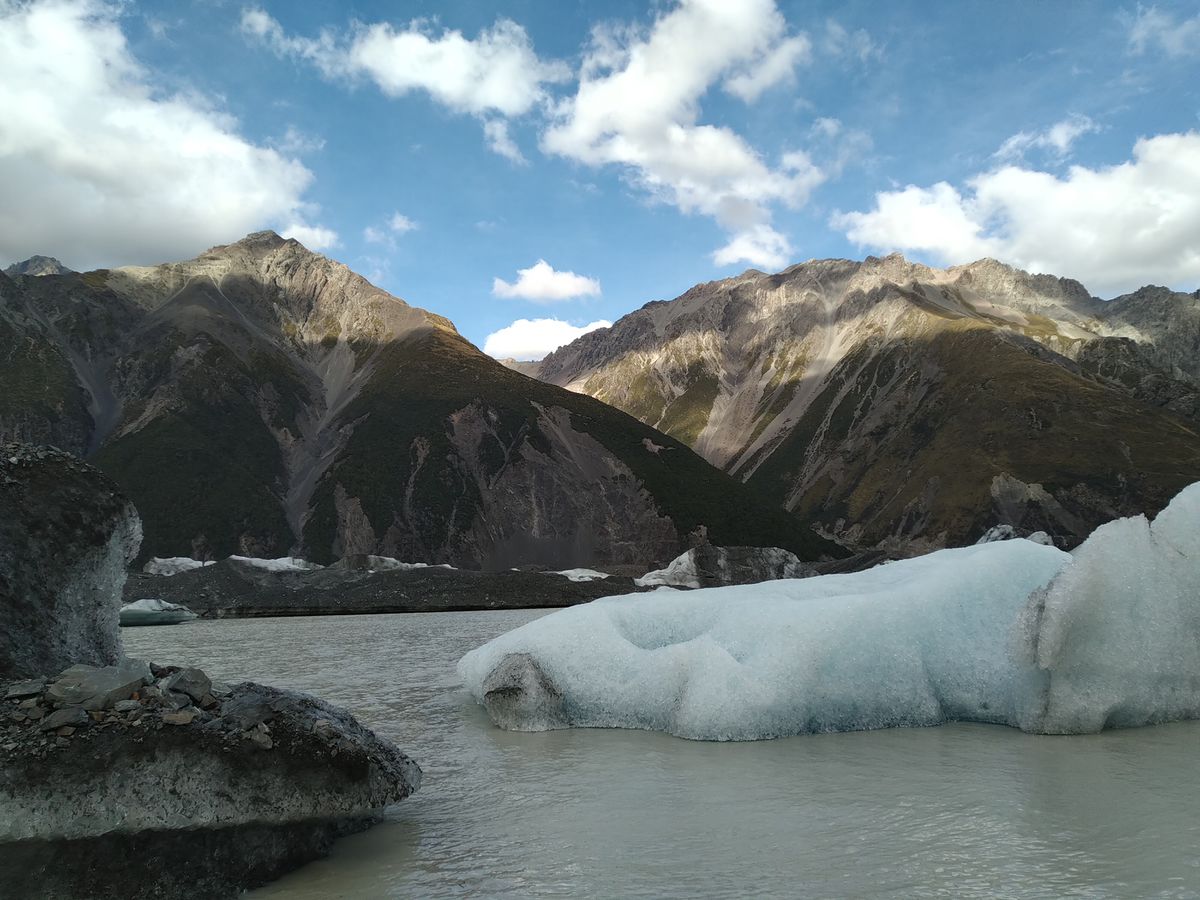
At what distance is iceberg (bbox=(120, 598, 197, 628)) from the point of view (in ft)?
207

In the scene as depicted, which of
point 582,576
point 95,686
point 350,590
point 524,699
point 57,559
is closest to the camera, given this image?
point 95,686

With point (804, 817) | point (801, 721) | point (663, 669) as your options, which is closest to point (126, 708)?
point (804, 817)

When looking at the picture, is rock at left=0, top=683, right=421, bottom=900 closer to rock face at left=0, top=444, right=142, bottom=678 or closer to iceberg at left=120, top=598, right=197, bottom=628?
rock face at left=0, top=444, right=142, bottom=678

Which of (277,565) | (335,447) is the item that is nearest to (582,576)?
(277,565)

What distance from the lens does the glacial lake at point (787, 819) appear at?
7.64 meters

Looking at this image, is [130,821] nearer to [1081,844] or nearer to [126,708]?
[126,708]

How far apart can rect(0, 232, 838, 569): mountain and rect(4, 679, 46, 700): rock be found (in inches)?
4575

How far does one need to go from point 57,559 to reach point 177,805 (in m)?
5.67

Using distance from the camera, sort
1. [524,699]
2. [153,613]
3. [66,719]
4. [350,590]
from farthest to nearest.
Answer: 1. [350,590]
2. [153,613]
3. [524,699]
4. [66,719]

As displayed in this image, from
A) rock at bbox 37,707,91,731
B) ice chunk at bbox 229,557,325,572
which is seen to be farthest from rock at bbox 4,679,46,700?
ice chunk at bbox 229,557,325,572

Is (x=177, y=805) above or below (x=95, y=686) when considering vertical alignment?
below

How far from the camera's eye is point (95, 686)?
29.3 feet

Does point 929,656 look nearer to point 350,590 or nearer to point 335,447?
point 350,590

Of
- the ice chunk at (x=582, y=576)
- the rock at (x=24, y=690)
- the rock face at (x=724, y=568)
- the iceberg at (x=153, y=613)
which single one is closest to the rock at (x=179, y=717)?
the rock at (x=24, y=690)
